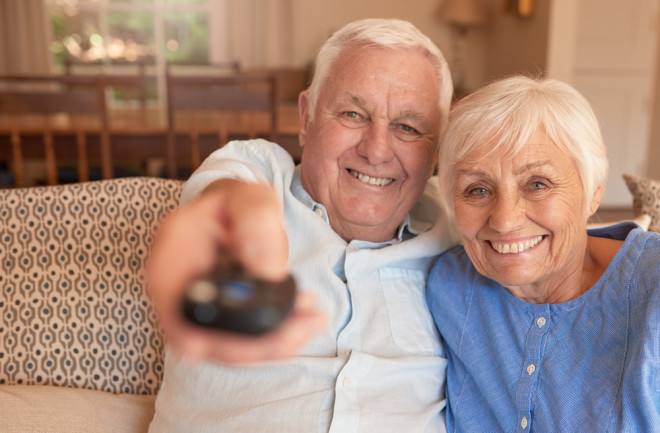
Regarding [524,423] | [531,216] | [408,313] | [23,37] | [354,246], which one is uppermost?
[23,37]

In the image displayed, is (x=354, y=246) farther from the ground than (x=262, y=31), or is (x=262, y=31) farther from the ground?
(x=262, y=31)

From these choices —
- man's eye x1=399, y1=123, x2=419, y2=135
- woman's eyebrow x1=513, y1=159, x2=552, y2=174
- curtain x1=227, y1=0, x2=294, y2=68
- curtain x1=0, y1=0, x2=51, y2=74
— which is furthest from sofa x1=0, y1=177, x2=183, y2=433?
curtain x1=0, y1=0, x2=51, y2=74

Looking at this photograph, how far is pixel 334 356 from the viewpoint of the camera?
1.13 m

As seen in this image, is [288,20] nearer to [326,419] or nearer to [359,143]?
[359,143]

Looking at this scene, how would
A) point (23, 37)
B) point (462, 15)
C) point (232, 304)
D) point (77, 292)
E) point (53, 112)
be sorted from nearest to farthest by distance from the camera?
point (232, 304) < point (77, 292) < point (53, 112) < point (23, 37) < point (462, 15)

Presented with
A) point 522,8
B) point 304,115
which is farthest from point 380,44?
point 522,8

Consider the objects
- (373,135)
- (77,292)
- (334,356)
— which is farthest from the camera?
(77,292)

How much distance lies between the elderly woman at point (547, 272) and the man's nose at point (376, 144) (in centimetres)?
13

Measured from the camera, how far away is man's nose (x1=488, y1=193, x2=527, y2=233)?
3.34 ft

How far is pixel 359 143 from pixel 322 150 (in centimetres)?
8

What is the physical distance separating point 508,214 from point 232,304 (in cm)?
72

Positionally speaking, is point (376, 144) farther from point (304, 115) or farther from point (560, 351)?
point (560, 351)

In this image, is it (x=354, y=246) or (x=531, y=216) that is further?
(x=354, y=246)

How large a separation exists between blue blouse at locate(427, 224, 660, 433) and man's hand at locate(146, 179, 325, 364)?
69 cm
